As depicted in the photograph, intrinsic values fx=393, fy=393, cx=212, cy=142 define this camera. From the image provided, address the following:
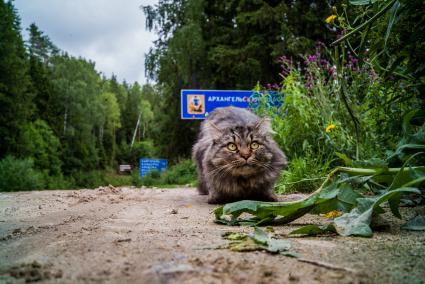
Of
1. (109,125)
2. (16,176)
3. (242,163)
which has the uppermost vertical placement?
(109,125)

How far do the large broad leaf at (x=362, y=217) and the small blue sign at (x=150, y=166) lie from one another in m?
18.2

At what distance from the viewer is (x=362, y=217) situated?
6.04 ft

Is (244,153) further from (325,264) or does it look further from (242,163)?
(325,264)

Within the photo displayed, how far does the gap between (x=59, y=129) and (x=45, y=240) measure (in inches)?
1751

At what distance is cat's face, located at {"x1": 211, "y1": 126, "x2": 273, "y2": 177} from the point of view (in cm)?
370

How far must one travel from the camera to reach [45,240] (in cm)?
177

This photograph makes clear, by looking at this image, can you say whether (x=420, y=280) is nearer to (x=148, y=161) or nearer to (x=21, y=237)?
(x=21, y=237)

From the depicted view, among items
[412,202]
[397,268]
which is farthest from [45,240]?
[412,202]

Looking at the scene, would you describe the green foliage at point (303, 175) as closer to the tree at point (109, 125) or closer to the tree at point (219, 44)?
the tree at point (219, 44)

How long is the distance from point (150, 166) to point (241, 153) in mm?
17377

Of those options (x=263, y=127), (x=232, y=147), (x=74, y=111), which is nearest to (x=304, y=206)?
(x=232, y=147)

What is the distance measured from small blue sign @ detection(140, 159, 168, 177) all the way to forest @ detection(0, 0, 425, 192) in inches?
29.2

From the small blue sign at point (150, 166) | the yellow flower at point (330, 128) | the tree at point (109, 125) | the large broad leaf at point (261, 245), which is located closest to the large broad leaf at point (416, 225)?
the large broad leaf at point (261, 245)

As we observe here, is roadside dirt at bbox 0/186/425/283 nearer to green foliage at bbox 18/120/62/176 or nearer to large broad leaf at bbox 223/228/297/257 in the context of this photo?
large broad leaf at bbox 223/228/297/257
